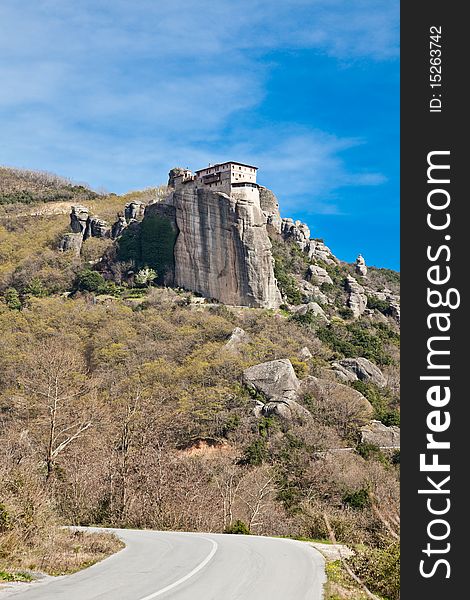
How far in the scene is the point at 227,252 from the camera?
245 ft

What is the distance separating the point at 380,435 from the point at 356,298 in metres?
40.8

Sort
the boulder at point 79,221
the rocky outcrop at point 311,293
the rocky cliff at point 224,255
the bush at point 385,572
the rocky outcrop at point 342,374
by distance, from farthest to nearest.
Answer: the boulder at point 79,221, the rocky outcrop at point 311,293, the rocky cliff at point 224,255, the rocky outcrop at point 342,374, the bush at point 385,572

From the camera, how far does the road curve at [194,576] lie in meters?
8.65

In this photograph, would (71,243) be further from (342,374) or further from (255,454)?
(255,454)

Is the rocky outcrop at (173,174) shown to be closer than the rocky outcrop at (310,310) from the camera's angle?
No

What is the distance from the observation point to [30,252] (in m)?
93.8

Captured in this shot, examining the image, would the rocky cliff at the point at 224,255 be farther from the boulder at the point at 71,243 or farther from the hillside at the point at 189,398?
the hillside at the point at 189,398

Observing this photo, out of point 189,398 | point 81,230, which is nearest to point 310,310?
point 189,398

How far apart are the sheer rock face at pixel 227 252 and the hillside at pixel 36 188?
66853 millimetres

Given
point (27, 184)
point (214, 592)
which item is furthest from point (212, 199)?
point (27, 184)

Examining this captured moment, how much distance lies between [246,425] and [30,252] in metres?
57.4

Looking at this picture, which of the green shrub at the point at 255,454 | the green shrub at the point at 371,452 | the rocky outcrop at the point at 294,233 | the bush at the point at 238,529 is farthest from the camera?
the rocky outcrop at the point at 294,233

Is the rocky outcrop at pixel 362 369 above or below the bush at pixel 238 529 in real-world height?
above

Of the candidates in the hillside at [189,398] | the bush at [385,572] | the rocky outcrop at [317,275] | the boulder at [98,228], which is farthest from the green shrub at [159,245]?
the bush at [385,572]
